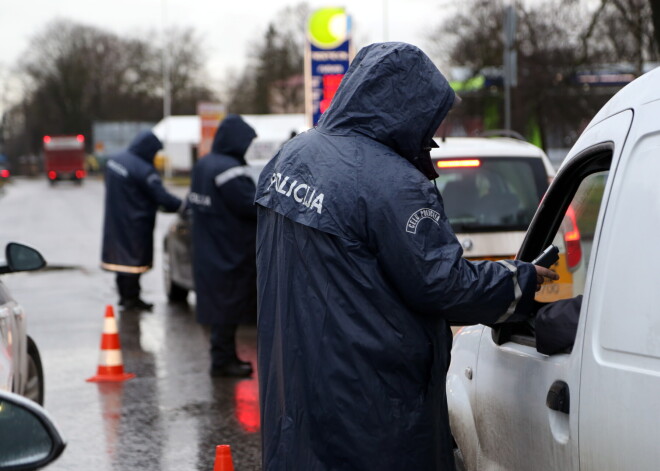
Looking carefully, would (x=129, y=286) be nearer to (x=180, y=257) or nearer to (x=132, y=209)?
(x=180, y=257)

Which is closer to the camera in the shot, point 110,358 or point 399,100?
point 399,100

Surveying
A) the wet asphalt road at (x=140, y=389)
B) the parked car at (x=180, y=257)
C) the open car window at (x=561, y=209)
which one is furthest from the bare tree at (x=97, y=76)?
the open car window at (x=561, y=209)

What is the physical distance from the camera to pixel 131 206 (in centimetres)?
1333

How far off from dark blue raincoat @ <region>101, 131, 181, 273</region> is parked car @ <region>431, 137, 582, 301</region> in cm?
503

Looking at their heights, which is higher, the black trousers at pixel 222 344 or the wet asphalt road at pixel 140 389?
the black trousers at pixel 222 344

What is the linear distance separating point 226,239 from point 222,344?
816 mm

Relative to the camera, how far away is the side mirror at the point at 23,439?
2.21 m

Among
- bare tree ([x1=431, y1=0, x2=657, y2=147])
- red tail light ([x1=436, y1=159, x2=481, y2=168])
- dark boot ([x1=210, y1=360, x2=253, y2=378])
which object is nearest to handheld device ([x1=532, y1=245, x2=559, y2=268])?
red tail light ([x1=436, y1=159, x2=481, y2=168])

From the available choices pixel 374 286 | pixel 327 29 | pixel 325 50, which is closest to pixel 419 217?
pixel 374 286

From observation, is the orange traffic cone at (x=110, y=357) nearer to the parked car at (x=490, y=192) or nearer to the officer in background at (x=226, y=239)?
the officer in background at (x=226, y=239)

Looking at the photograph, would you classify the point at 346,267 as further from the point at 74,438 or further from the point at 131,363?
the point at 131,363

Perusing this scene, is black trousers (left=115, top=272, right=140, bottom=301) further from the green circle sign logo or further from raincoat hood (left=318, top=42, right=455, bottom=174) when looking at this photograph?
raincoat hood (left=318, top=42, right=455, bottom=174)

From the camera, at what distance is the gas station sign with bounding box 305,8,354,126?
2038 cm

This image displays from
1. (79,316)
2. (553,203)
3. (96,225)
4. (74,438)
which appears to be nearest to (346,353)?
(553,203)
